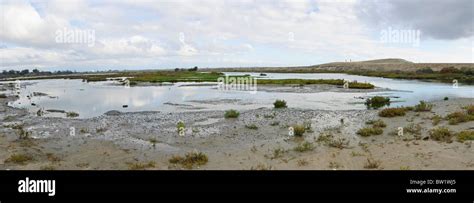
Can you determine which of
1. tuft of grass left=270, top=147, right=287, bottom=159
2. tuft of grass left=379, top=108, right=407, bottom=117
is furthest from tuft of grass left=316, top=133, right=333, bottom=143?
tuft of grass left=379, top=108, right=407, bottom=117

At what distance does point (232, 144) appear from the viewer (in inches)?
597

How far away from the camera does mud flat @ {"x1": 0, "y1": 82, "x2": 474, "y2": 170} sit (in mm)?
11633

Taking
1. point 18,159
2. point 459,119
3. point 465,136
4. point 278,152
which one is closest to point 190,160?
point 278,152

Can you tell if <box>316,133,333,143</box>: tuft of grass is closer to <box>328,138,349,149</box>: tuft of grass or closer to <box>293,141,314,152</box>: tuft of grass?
<box>328,138,349,149</box>: tuft of grass

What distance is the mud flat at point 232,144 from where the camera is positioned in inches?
458

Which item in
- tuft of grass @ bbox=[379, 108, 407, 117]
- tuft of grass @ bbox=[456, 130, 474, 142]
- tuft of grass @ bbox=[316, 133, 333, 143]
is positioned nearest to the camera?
tuft of grass @ bbox=[456, 130, 474, 142]

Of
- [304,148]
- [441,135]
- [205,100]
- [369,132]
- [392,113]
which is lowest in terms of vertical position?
[304,148]

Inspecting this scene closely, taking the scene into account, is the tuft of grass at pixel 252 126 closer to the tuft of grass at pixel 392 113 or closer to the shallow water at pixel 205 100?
the tuft of grass at pixel 392 113

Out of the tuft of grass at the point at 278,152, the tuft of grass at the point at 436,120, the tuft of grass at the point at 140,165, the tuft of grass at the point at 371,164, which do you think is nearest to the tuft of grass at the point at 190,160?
the tuft of grass at the point at 140,165

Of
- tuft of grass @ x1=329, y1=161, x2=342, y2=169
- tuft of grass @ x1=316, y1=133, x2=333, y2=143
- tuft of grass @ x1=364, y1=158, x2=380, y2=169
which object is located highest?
tuft of grass @ x1=316, y1=133, x2=333, y2=143

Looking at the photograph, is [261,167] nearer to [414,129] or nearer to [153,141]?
[153,141]

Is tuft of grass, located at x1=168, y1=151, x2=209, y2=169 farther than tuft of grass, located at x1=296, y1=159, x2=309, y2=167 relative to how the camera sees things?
Yes

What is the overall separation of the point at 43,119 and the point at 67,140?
9.31 meters
